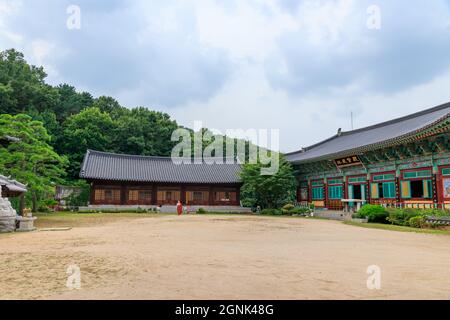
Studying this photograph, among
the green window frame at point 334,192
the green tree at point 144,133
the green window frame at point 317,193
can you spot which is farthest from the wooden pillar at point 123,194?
the green window frame at point 334,192

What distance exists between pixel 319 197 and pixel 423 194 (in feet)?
39.2

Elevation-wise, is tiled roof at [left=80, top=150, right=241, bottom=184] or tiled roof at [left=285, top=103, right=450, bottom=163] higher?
tiled roof at [left=285, top=103, right=450, bottom=163]

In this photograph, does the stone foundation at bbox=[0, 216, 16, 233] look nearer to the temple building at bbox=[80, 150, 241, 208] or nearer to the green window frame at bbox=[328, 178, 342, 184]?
the temple building at bbox=[80, 150, 241, 208]

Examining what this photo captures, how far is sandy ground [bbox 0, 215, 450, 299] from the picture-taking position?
17.5ft

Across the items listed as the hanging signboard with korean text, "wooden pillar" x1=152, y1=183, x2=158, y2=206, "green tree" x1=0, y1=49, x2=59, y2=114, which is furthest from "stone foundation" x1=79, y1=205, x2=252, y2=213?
"green tree" x1=0, y1=49, x2=59, y2=114

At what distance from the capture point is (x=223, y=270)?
22.6 ft

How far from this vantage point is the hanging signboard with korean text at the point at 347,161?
26.3m

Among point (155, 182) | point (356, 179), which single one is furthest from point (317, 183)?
point (155, 182)

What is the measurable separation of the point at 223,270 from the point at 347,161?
75.4ft

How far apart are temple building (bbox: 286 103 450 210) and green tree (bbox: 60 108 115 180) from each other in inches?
1117

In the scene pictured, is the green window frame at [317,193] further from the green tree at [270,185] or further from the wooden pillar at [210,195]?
the wooden pillar at [210,195]

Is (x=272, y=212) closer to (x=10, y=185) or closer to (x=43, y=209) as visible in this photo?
(x=43, y=209)

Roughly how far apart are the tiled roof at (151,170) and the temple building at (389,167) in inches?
361
